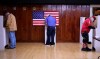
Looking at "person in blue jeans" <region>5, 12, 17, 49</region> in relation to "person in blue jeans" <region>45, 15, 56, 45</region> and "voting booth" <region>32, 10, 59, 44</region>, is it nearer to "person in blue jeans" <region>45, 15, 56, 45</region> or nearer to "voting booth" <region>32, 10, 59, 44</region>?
"person in blue jeans" <region>45, 15, 56, 45</region>

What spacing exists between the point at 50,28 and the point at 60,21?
163 cm

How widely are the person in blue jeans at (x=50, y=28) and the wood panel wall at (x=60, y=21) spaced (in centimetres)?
132

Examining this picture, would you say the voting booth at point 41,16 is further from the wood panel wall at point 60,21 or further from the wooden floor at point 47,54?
the wooden floor at point 47,54

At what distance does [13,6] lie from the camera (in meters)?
12.6

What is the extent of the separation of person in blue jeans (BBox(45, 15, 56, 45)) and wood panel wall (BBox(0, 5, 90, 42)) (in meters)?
1.32

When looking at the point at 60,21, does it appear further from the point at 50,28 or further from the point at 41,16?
the point at 50,28

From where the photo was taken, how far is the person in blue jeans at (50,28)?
36.8 feet

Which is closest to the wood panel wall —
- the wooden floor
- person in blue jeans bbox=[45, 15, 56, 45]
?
person in blue jeans bbox=[45, 15, 56, 45]

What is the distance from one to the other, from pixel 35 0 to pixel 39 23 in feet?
4.38

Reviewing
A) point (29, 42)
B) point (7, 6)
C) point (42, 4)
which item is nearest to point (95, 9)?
point (42, 4)

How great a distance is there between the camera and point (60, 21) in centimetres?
1271

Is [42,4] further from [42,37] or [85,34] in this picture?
[85,34]

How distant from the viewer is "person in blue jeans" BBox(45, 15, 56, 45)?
11.2m

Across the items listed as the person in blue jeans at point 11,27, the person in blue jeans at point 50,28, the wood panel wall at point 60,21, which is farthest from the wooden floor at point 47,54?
the wood panel wall at point 60,21
